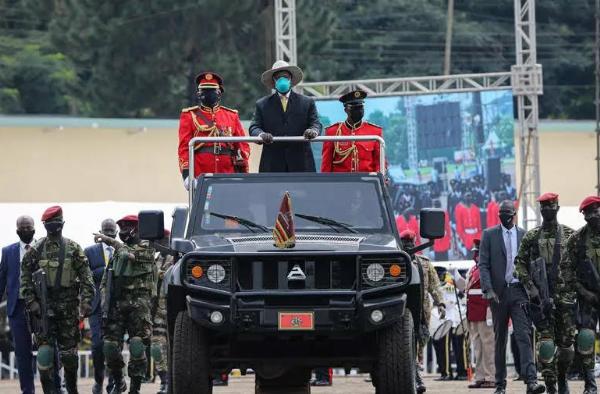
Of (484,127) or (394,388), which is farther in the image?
(484,127)

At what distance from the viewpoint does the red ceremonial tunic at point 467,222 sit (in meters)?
39.0

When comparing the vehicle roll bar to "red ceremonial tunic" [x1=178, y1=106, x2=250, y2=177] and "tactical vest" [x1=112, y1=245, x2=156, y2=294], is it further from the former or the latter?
"tactical vest" [x1=112, y1=245, x2=156, y2=294]

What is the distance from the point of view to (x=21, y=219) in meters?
19.0

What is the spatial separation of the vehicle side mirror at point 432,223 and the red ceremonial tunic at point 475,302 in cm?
911

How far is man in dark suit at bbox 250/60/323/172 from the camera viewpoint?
55.5ft

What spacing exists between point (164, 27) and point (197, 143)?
4191 cm

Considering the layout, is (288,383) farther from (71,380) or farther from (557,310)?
(557,310)

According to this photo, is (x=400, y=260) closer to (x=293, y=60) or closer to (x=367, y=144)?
(x=367, y=144)

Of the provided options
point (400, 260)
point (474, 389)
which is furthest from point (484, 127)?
point (400, 260)

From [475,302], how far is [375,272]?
10.6m

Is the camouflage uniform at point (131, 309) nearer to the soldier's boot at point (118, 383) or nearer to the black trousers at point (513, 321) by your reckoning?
the soldier's boot at point (118, 383)

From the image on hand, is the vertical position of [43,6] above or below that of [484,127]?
above

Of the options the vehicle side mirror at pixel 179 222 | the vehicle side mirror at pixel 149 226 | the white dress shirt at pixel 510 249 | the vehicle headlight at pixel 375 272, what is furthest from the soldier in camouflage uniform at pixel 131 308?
the vehicle headlight at pixel 375 272

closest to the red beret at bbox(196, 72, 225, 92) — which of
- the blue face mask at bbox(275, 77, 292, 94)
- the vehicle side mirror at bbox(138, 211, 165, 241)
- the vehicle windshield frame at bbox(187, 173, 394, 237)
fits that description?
the blue face mask at bbox(275, 77, 292, 94)
